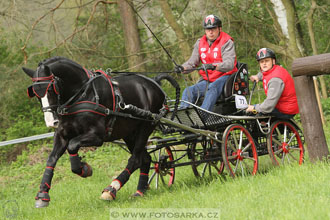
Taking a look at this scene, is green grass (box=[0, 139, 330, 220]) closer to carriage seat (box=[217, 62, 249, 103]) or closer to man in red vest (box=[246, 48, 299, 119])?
man in red vest (box=[246, 48, 299, 119])

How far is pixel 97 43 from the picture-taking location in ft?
55.9

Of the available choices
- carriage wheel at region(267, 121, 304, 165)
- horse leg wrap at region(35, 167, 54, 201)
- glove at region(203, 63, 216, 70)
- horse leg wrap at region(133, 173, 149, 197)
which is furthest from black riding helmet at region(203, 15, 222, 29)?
horse leg wrap at region(35, 167, 54, 201)

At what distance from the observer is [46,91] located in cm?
505

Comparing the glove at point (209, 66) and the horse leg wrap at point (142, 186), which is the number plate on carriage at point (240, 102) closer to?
the glove at point (209, 66)

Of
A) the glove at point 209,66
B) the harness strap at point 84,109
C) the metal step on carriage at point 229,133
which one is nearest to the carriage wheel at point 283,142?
the metal step on carriage at point 229,133

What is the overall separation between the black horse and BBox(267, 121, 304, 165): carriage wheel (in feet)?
5.44

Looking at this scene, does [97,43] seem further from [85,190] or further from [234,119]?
[234,119]

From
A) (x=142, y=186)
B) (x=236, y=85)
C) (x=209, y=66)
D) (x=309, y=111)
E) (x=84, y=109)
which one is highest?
(x=209, y=66)

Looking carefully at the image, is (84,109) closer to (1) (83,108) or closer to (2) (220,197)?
(1) (83,108)

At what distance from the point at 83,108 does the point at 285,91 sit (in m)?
2.84

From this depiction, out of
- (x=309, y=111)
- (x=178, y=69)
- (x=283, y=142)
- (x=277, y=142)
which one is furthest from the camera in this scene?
(x=283, y=142)

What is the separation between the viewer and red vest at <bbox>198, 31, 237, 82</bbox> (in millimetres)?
6793

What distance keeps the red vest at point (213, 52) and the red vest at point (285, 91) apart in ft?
1.63

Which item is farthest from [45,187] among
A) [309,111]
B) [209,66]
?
[309,111]
